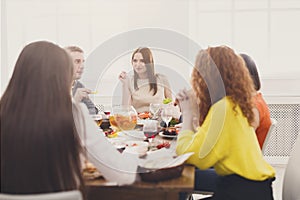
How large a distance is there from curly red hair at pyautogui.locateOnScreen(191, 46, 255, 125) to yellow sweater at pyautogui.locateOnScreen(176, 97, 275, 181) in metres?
0.04

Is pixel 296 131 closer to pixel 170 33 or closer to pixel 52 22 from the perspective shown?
pixel 170 33

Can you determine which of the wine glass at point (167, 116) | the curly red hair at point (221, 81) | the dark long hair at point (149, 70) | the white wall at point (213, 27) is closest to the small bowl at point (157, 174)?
the curly red hair at point (221, 81)

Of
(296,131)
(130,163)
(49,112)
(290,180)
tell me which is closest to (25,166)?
(49,112)

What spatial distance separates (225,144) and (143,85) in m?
1.78

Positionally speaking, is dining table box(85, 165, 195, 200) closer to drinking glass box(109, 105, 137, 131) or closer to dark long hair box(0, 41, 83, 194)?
dark long hair box(0, 41, 83, 194)

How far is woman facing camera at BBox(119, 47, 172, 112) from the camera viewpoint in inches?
131

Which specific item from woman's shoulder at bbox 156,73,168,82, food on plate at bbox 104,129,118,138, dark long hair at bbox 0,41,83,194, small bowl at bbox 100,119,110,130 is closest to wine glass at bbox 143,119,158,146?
food on plate at bbox 104,129,118,138

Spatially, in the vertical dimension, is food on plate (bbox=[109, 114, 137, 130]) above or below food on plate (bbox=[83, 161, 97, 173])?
above

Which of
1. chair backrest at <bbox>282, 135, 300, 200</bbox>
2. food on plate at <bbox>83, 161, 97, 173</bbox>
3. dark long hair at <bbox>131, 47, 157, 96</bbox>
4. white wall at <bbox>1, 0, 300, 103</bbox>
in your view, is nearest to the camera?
food on plate at <bbox>83, 161, 97, 173</bbox>

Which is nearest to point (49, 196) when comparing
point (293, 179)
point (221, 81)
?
point (221, 81)

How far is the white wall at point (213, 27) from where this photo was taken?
4.11 m

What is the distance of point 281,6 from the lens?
4.10m

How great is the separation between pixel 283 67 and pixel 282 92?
0.26 metres

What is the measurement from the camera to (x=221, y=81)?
1792 millimetres
